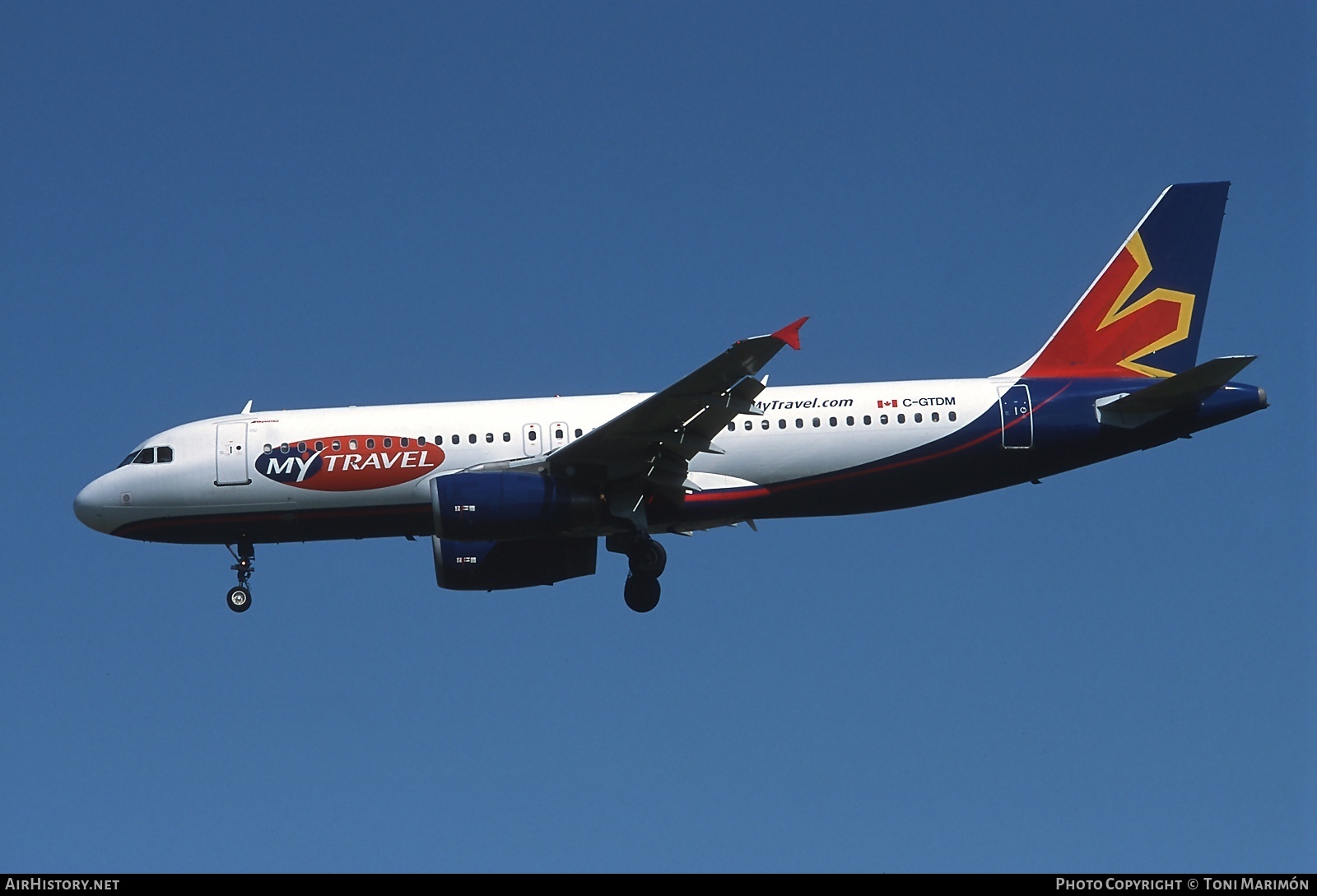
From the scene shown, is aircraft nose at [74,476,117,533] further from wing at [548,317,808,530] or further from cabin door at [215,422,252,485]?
wing at [548,317,808,530]

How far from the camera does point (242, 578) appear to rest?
31.2 meters

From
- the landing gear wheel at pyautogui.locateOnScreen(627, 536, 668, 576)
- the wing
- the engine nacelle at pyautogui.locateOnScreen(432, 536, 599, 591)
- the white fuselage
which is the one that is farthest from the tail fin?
the engine nacelle at pyautogui.locateOnScreen(432, 536, 599, 591)

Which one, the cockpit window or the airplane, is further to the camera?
the cockpit window

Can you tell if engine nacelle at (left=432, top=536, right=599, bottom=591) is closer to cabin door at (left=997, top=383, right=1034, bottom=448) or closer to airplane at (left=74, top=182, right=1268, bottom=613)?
airplane at (left=74, top=182, right=1268, bottom=613)

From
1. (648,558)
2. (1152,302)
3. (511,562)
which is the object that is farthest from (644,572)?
(1152,302)

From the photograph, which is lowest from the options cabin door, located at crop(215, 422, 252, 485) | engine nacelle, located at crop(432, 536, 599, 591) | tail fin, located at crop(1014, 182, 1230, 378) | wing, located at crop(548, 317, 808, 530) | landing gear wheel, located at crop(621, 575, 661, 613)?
Answer: landing gear wheel, located at crop(621, 575, 661, 613)

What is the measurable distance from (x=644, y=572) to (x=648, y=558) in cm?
31

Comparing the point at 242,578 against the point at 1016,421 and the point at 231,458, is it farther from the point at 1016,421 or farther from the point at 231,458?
the point at 1016,421

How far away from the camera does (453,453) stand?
30312mm

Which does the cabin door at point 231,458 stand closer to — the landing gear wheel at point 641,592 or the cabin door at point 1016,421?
the landing gear wheel at point 641,592

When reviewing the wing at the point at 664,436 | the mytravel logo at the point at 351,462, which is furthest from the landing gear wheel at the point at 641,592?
the mytravel logo at the point at 351,462

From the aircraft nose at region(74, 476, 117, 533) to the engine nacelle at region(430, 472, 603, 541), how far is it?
7245 millimetres

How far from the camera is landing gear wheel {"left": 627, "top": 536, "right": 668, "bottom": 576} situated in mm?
30453

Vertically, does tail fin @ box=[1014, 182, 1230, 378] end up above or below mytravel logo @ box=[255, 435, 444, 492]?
above
